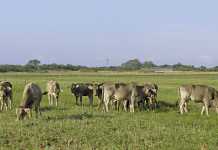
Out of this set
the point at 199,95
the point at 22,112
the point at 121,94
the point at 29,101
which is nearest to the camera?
the point at 22,112

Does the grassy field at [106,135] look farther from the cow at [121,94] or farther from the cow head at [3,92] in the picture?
the cow at [121,94]

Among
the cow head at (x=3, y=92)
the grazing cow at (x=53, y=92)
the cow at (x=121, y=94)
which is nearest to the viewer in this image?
the cow head at (x=3, y=92)

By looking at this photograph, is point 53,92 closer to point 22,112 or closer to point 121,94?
point 121,94

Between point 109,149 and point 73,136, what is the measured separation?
2426mm

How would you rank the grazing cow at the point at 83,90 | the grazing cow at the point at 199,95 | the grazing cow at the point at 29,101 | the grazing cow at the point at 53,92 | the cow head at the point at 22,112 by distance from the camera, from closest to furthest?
the cow head at the point at 22,112, the grazing cow at the point at 29,101, the grazing cow at the point at 199,95, the grazing cow at the point at 53,92, the grazing cow at the point at 83,90

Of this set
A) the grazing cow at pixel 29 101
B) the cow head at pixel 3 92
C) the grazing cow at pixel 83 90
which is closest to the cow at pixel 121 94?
the grazing cow at pixel 83 90

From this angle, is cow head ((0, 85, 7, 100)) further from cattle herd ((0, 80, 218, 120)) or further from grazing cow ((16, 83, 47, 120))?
grazing cow ((16, 83, 47, 120))

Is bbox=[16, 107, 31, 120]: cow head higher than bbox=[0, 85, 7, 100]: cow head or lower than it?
lower

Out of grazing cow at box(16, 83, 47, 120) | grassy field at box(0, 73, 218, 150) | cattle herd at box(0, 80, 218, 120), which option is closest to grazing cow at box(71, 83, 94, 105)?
cattle herd at box(0, 80, 218, 120)

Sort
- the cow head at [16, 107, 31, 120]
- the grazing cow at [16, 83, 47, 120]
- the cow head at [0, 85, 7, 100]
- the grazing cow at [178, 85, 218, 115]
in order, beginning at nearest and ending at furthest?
the cow head at [16, 107, 31, 120] < the grazing cow at [16, 83, 47, 120] < the cow head at [0, 85, 7, 100] < the grazing cow at [178, 85, 218, 115]

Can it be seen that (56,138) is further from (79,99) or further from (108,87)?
(79,99)

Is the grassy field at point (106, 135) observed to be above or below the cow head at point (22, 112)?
below

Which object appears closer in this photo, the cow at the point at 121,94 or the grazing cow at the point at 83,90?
the cow at the point at 121,94

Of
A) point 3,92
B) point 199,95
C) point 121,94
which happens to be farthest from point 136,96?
point 3,92
